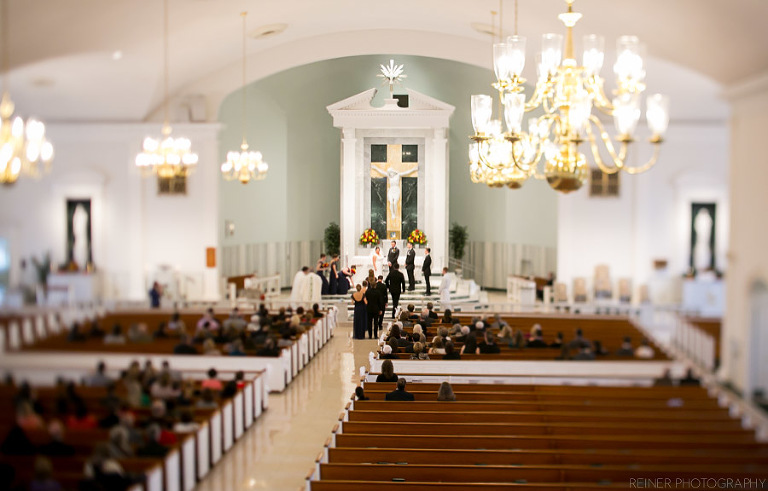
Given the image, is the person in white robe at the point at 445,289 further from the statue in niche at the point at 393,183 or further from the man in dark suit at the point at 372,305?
the statue in niche at the point at 393,183

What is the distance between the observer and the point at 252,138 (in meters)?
20.4

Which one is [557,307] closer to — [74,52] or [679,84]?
[679,84]

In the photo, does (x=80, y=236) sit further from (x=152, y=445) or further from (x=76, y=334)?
(x=152, y=445)

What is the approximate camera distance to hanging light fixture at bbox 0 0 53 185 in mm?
3570

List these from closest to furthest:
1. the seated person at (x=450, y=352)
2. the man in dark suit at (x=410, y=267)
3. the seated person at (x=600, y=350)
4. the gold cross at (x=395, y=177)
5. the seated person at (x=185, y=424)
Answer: the seated person at (x=185, y=424), the seated person at (x=600, y=350), the seated person at (x=450, y=352), the man in dark suit at (x=410, y=267), the gold cross at (x=395, y=177)

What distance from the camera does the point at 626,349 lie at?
7.27 m

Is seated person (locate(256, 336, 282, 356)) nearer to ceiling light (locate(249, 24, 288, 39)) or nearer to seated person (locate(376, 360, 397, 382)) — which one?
seated person (locate(376, 360, 397, 382))

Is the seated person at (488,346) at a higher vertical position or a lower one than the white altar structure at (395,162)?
lower

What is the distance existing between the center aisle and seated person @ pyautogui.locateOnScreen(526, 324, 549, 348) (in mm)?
3107

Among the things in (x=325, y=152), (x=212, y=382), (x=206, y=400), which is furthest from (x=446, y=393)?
(x=325, y=152)

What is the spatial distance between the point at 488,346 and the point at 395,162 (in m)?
13.2

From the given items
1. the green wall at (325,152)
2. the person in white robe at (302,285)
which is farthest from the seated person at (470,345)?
the green wall at (325,152)

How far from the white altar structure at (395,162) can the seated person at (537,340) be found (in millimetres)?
13101

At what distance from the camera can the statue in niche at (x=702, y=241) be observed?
5324 mm
